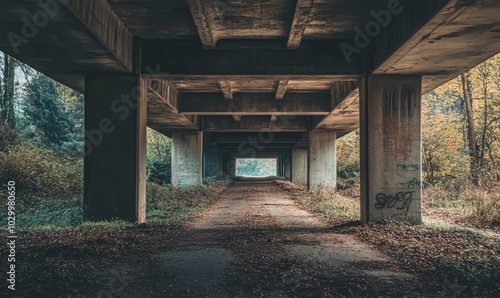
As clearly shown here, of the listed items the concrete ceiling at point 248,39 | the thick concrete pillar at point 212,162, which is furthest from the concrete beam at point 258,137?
the concrete ceiling at point 248,39

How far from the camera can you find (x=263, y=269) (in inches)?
247

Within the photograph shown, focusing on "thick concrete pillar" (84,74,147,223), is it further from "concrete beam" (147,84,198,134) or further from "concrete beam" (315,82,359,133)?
"concrete beam" (315,82,359,133)

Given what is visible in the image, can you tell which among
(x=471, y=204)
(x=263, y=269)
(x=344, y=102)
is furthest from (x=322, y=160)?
(x=263, y=269)

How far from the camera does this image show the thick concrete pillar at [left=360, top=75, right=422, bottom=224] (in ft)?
36.3

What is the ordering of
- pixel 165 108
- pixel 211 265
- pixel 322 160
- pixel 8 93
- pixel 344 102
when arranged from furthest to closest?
pixel 322 160, pixel 8 93, pixel 165 108, pixel 344 102, pixel 211 265

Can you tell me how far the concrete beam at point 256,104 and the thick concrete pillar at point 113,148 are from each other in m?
7.04

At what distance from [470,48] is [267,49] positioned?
4.82 metres

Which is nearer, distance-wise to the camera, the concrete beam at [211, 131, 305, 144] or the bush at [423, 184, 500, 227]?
the bush at [423, 184, 500, 227]

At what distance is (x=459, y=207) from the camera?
1509cm

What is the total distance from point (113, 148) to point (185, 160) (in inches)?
695

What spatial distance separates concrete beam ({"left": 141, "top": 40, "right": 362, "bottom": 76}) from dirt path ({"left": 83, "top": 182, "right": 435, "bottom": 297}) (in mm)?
4285

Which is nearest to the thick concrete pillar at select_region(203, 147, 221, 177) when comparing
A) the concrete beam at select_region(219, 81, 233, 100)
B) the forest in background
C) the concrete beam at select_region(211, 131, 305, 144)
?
the concrete beam at select_region(211, 131, 305, 144)

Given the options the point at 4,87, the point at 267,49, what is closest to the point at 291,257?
the point at 267,49

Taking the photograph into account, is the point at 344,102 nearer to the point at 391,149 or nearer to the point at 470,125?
the point at 391,149
